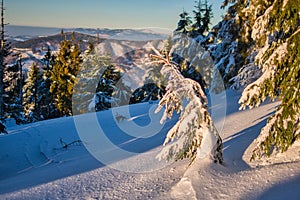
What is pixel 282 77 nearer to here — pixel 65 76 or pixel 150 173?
pixel 150 173

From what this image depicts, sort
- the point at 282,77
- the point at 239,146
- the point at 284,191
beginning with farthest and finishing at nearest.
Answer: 1. the point at 239,146
2. the point at 282,77
3. the point at 284,191

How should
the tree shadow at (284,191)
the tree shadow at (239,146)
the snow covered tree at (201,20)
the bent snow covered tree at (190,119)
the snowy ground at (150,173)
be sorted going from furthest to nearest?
the snow covered tree at (201,20) → the tree shadow at (239,146) → the bent snow covered tree at (190,119) → the snowy ground at (150,173) → the tree shadow at (284,191)

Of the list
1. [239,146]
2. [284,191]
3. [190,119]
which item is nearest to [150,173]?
[190,119]

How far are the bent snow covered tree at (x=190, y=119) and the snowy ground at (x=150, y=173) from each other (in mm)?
456

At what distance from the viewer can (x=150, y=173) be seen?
263 inches

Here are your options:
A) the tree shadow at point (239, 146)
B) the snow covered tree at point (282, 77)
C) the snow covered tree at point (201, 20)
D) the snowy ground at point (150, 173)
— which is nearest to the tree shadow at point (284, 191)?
the snowy ground at point (150, 173)

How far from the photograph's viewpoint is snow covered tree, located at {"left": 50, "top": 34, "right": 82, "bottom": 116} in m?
30.5

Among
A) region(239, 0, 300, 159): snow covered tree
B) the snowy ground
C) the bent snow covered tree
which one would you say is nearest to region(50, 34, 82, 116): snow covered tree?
the snowy ground

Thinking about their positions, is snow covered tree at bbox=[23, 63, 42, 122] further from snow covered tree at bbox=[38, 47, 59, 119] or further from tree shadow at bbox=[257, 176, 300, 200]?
tree shadow at bbox=[257, 176, 300, 200]

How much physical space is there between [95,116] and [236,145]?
11.9 meters

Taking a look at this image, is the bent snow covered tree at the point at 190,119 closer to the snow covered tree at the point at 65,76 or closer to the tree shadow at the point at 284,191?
the tree shadow at the point at 284,191

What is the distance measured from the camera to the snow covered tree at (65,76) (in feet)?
100

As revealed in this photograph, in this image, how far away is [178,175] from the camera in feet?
20.5

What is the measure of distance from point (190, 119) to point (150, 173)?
2.06m
